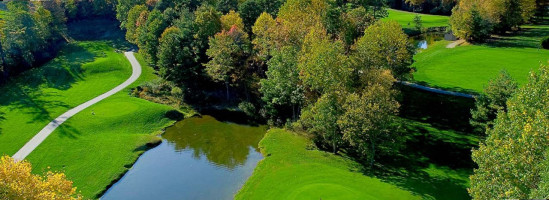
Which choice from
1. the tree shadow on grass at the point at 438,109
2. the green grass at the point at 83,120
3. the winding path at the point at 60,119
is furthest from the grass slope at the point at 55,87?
the tree shadow on grass at the point at 438,109

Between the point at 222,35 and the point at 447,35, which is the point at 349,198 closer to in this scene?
the point at 222,35

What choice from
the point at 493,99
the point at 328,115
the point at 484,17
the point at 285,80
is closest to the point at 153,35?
the point at 285,80

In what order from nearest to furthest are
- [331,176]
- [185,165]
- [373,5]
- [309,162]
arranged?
[331,176] → [309,162] → [185,165] → [373,5]

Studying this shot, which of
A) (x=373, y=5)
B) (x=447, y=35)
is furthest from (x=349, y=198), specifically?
(x=447, y=35)

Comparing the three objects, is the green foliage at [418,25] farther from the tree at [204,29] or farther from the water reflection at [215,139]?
the water reflection at [215,139]

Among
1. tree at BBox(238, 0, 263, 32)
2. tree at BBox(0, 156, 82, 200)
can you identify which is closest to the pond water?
tree at BBox(0, 156, 82, 200)

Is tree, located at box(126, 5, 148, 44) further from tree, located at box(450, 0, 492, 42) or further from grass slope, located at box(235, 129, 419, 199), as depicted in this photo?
tree, located at box(450, 0, 492, 42)

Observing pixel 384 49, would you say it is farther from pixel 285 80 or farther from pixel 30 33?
pixel 30 33
